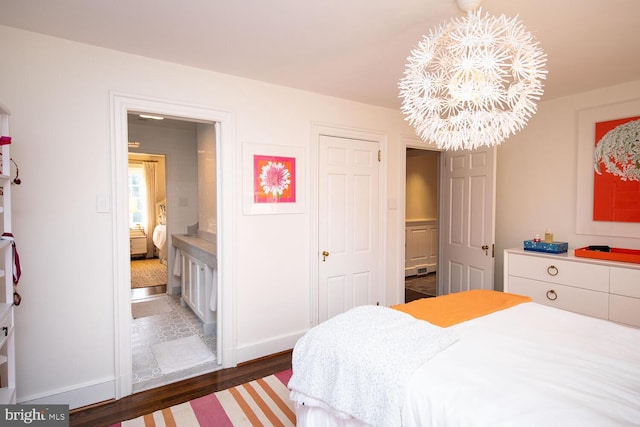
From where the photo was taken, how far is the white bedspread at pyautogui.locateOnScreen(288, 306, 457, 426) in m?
1.32

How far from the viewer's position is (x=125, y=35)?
2.14 metres

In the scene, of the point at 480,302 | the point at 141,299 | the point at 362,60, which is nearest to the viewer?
the point at 480,302

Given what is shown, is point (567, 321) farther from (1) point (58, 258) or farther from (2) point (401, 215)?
(1) point (58, 258)

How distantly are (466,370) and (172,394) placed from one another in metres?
2.14

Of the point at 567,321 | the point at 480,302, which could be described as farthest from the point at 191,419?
the point at 567,321

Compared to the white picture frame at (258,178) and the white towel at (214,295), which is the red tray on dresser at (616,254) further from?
the white towel at (214,295)

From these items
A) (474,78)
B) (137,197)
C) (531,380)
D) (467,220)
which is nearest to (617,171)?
(467,220)

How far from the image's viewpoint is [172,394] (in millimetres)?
2475

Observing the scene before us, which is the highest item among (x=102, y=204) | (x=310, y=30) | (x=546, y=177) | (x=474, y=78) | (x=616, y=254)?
(x=310, y=30)

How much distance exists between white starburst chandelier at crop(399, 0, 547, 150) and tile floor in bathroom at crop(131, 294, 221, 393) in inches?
102

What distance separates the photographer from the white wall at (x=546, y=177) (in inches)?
128

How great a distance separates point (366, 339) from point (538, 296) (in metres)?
2.40

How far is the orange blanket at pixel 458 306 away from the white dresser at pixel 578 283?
1.00 meters

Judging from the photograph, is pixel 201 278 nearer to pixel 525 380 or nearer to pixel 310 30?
pixel 310 30
